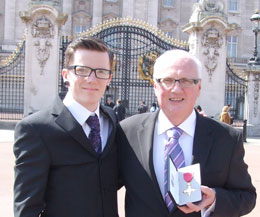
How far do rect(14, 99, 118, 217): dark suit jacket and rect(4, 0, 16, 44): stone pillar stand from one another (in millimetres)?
32687

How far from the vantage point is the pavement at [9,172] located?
5453mm

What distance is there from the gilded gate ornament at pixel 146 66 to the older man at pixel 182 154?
45.8 feet

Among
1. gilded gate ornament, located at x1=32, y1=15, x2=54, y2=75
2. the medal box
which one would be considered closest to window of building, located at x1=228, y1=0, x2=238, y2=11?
gilded gate ornament, located at x1=32, y1=15, x2=54, y2=75

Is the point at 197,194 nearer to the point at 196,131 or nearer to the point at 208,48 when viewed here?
the point at 196,131

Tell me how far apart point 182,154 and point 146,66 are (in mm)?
14612

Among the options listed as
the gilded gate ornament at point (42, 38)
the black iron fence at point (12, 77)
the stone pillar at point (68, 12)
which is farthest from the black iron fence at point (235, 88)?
the stone pillar at point (68, 12)

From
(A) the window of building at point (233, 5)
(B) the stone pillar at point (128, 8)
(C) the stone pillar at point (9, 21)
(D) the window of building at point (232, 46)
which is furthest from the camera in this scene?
(A) the window of building at point (233, 5)

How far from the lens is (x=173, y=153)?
2.36m

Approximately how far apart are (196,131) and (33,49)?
12776 mm

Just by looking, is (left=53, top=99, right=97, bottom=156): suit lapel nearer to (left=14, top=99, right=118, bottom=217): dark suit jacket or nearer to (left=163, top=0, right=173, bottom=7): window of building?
(left=14, top=99, right=118, bottom=217): dark suit jacket

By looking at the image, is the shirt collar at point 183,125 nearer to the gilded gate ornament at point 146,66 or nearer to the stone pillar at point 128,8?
the gilded gate ornament at point 146,66

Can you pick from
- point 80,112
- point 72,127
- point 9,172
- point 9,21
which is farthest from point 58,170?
point 9,21

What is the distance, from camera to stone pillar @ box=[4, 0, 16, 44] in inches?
1307

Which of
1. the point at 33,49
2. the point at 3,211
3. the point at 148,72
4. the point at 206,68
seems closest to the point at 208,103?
the point at 206,68
